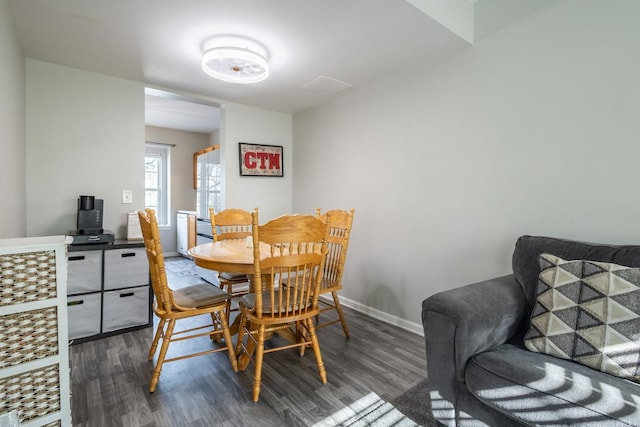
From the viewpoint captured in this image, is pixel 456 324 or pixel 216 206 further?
pixel 216 206

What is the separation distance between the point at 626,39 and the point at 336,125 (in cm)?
234

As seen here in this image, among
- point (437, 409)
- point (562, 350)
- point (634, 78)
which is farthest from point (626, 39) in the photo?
point (437, 409)

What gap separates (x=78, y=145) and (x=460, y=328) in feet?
10.7

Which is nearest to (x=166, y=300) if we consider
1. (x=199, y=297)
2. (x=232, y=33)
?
(x=199, y=297)

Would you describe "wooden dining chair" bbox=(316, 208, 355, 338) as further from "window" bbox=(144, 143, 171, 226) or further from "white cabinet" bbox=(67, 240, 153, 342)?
"window" bbox=(144, 143, 171, 226)

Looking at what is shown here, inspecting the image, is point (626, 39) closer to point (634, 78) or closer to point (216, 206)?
point (634, 78)

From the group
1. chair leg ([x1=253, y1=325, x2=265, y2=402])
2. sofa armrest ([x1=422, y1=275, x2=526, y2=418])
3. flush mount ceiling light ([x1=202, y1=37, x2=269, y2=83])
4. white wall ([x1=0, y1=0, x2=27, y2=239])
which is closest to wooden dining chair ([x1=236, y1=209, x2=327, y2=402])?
chair leg ([x1=253, y1=325, x2=265, y2=402])

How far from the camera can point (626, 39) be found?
1669mm

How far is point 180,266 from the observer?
17.2 feet

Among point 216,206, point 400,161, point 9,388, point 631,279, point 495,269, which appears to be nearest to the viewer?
point 9,388

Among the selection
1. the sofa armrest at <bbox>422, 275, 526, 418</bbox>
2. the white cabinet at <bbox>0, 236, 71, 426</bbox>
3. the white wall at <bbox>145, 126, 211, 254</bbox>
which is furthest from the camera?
the white wall at <bbox>145, 126, 211, 254</bbox>

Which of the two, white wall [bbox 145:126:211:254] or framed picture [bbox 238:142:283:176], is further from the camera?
white wall [bbox 145:126:211:254]

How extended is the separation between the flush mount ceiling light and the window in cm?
416

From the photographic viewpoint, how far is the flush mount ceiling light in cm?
223
